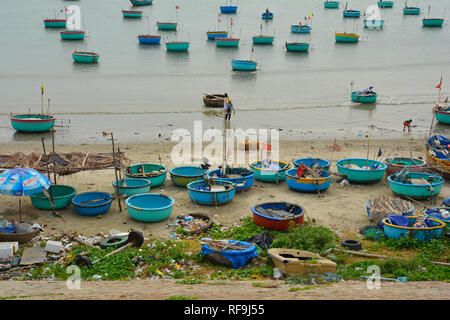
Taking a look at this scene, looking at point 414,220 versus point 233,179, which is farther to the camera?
point 233,179

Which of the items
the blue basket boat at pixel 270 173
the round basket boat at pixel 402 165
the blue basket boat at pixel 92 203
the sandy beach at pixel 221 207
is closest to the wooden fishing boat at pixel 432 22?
the sandy beach at pixel 221 207

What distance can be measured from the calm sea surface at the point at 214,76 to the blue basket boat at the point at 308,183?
10182 millimetres

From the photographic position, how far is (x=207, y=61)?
195 ft

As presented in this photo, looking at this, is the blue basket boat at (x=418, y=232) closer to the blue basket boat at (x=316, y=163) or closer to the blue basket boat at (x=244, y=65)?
the blue basket boat at (x=316, y=163)

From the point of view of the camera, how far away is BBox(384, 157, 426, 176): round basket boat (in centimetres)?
1822

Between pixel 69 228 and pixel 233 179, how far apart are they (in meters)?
5.79

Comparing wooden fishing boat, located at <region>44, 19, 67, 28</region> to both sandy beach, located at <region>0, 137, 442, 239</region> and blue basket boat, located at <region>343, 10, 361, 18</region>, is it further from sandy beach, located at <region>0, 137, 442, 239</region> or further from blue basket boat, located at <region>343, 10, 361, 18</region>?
sandy beach, located at <region>0, 137, 442, 239</region>

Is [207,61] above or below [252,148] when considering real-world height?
above

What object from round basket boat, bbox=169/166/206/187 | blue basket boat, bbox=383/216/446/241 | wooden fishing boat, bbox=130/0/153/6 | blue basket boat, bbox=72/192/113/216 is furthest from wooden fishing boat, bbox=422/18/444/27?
blue basket boat, bbox=72/192/113/216

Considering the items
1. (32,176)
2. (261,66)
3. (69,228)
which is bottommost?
→ (69,228)

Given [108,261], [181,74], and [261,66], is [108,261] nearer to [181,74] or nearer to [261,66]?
[181,74]

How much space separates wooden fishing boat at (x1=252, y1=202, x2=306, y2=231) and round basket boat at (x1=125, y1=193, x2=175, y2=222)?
105 inches

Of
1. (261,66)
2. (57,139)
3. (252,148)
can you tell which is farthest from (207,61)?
(252,148)

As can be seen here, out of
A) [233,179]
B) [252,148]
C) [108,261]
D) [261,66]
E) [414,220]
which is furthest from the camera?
[261,66]
